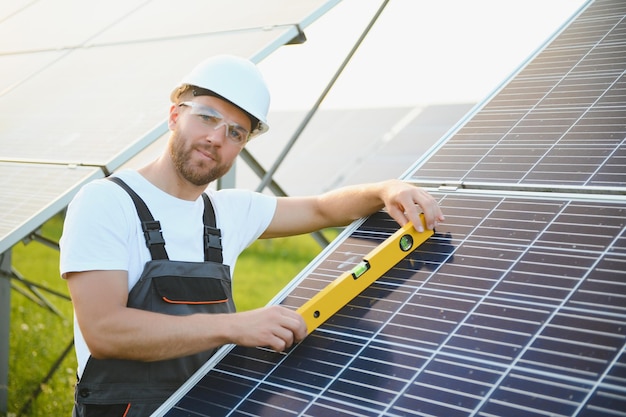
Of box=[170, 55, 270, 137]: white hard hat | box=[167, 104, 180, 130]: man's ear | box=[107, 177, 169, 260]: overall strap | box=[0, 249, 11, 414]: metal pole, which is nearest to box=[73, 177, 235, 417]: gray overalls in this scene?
box=[107, 177, 169, 260]: overall strap

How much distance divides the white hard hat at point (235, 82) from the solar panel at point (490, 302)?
0.66m

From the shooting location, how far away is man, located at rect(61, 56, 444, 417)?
9.18 ft

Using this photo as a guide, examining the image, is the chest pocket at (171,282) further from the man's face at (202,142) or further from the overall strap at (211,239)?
the man's face at (202,142)

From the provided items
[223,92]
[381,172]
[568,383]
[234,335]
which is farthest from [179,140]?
[381,172]

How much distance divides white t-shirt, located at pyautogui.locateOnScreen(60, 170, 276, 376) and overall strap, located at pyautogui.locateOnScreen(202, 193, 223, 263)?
2 cm

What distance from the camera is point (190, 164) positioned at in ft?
10.6

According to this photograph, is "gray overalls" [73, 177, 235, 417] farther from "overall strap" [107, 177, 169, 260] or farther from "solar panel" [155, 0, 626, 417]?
"solar panel" [155, 0, 626, 417]

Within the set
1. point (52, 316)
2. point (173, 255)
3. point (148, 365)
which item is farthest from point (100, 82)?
point (52, 316)

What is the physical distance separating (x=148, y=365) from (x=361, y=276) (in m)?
0.88

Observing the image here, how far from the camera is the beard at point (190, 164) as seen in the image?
3.24 m

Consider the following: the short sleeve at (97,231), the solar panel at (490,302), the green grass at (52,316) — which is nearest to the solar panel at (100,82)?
the short sleeve at (97,231)

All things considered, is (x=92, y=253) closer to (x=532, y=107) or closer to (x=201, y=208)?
(x=201, y=208)

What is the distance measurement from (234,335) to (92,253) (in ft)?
2.00

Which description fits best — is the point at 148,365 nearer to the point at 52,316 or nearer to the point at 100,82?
the point at 100,82
